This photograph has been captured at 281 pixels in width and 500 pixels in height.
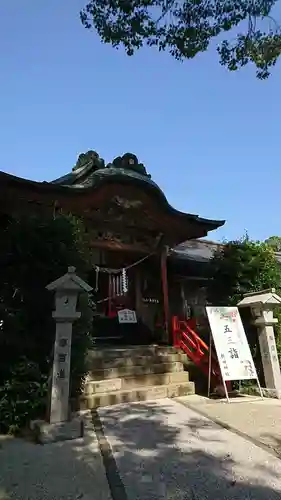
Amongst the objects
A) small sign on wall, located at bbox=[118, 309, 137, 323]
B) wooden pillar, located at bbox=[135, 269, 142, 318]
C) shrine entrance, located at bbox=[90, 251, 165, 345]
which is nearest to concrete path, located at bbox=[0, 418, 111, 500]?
small sign on wall, located at bbox=[118, 309, 137, 323]

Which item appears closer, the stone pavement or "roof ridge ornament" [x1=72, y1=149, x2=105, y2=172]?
the stone pavement

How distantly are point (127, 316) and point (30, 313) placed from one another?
5527 mm

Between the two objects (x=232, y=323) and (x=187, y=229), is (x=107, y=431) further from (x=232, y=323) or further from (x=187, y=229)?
(x=187, y=229)

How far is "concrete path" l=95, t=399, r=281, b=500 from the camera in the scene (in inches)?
133

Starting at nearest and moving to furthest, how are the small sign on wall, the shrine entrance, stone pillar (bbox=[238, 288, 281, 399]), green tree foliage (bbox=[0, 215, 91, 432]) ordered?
green tree foliage (bbox=[0, 215, 91, 432]), stone pillar (bbox=[238, 288, 281, 399]), the small sign on wall, the shrine entrance

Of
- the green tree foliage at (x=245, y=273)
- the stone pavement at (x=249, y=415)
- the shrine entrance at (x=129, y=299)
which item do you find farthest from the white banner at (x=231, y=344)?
the shrine entrance at (x=129, y=299)

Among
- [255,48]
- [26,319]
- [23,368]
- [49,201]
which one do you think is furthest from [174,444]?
[255,48]

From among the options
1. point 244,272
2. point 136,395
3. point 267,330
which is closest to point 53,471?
point 136,395

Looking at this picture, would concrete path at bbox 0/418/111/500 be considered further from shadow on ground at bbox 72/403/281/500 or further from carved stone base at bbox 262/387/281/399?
carved stone base at bbox 262/387/281/399

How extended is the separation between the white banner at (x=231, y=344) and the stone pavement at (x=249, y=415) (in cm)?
54

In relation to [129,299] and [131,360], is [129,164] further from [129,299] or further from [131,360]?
[131,360]

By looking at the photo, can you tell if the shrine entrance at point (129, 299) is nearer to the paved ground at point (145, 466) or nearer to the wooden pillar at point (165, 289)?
the wooden pillar at point (165, 289)

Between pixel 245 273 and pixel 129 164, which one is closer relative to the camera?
pixel 245 273

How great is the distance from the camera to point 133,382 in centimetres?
791
